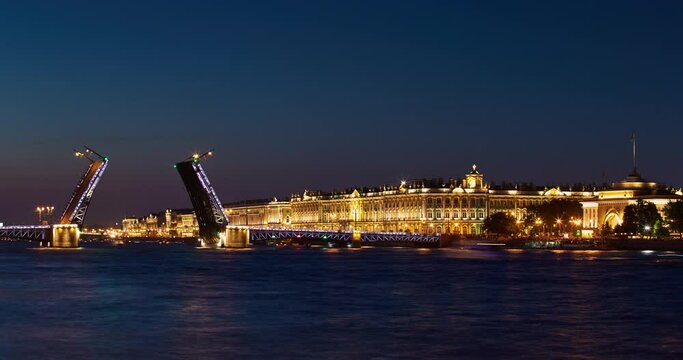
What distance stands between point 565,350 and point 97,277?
21.3 m

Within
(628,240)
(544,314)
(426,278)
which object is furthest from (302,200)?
(544,314)

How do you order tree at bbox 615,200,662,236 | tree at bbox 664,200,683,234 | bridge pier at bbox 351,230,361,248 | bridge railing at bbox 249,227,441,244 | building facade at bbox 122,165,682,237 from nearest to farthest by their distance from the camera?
tree at bbox 664,200,683,234 → bridge railing at bbox 249,227,441,244 → tree at bbox 615,200,662,236 → bridge pier at bbox 351,230,361,248 → building facade at bbox 122,165,682,237

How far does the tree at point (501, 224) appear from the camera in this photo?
3718 inches

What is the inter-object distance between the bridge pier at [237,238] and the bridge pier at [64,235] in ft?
27.8

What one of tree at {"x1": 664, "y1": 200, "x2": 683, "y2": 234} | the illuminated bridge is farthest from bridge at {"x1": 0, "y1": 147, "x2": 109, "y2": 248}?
tree at {"x1": 664, "y1": 200, "x2": 683, "y2": 234}

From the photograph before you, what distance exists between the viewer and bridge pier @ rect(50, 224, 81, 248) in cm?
6412

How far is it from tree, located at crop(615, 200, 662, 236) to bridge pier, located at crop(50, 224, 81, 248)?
120ft

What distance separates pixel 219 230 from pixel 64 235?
8.33 metres

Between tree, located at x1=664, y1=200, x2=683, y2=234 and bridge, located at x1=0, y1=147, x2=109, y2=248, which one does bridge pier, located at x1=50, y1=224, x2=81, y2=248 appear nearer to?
bridge, located at x1=0, y1=147, x2=109, y2=248

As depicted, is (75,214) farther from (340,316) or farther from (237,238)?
(340,316)

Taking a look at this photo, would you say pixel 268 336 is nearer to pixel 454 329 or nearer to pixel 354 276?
pixel 454 329

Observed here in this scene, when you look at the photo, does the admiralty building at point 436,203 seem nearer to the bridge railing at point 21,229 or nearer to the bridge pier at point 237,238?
the bridge pier at point 237,238

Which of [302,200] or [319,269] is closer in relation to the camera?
[319,269]

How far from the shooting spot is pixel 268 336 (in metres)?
17.6
